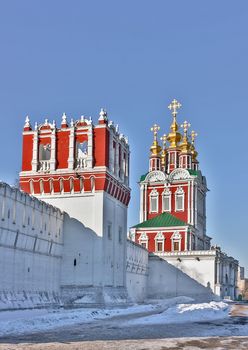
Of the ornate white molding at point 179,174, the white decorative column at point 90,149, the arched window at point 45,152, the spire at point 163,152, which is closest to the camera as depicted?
the white decorative column at point 90,149

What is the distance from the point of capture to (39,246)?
3897cm

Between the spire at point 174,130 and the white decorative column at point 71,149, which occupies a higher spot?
the spire at point 174,130

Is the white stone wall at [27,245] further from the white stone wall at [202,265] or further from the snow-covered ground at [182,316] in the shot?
the white stone wall at [202,265]

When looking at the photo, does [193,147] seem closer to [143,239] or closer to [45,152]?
[143,239]

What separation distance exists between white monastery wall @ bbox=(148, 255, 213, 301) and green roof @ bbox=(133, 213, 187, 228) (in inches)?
233

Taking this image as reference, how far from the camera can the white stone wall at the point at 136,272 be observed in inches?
2298

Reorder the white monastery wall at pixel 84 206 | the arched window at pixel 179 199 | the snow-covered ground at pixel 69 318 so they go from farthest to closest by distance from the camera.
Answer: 1. the arched window at pixel 179 199
2. the white monastery wall at pixel 84 206
3. the snow-covered ground at pixel 69 318

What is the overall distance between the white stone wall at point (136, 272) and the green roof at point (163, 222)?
7.46 metres

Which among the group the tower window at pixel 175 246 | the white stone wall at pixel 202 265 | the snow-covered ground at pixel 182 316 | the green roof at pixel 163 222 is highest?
the green roof at pixel 163 222

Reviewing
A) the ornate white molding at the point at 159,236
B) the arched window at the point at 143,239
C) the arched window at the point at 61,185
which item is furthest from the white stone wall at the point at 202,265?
the arched window at the point at 61,185

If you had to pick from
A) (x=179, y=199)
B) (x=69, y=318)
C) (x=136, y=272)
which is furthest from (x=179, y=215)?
→ (x=69, y=318)

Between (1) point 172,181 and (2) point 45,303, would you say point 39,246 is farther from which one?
(1) point 172,181

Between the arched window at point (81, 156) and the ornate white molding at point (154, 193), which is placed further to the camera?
the ornate white molding at point (154, 193)

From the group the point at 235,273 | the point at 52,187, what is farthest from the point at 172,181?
the point at 52,187
